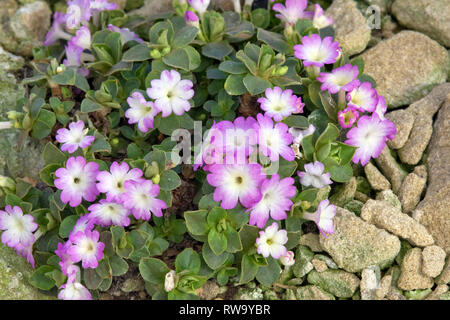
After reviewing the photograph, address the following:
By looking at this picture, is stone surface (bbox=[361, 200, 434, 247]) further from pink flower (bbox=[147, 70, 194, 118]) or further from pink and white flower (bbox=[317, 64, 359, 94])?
pink flower (bbox=[147, 70, 194, 118])

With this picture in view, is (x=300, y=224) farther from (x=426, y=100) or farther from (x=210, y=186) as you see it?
(x=426, y=100)

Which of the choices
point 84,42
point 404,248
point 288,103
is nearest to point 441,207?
point 404,248

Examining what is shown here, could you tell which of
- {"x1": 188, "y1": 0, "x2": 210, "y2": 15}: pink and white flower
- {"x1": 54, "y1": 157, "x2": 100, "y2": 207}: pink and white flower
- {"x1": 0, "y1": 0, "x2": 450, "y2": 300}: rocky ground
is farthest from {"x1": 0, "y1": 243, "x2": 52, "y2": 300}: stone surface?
{"x1": 188, "y1": 0, "x2": 210, "y2": 15}: pink and white flower

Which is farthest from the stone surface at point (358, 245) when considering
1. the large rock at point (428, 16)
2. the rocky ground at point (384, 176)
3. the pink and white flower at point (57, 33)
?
the pink and white flower at point (57, 33)

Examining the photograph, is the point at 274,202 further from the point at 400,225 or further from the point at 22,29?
the point at 22,29

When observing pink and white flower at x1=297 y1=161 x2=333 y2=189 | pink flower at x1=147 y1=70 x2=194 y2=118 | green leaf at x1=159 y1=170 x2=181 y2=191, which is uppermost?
pink flower at x1=147 y1=70 x2=194 y2=118
